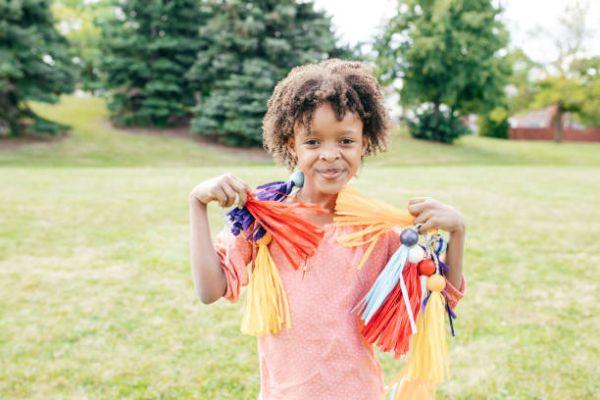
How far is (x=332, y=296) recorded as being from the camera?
5.20ft

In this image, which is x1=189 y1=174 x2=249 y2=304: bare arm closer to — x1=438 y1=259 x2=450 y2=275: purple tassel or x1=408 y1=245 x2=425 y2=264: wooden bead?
x1=408 y1=245 x2=425 y2=264: wooden bead

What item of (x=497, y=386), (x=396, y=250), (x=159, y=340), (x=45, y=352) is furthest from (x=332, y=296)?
(x=45, y=352)

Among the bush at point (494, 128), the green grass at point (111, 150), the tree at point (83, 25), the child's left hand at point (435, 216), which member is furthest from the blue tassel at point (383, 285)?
the bush at point (494, 128)

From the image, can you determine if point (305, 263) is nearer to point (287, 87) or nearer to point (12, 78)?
point (287, 87)

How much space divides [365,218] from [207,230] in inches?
18.2

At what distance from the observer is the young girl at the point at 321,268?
156cm

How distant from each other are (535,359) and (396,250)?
2.32m

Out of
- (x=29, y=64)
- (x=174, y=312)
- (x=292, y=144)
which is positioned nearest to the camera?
(x=292, y=144)

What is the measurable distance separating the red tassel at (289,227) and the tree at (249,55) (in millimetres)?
18950

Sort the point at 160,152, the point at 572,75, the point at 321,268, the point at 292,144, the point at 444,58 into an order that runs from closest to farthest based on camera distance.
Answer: the point at 321,268, the point at 292,144, the point at 160,152, the point at 444,58, the point at 572,75

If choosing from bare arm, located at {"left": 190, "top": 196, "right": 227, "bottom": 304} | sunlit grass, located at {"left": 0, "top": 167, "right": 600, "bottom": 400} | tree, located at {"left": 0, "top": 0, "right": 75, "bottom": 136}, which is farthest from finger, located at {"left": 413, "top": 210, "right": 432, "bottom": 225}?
tree, located at {"left": 0, "top": 0, "right": 75, "bottom": 136}

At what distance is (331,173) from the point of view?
159 centimetres

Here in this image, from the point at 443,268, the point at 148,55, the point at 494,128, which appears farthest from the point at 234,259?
the point at 494,128

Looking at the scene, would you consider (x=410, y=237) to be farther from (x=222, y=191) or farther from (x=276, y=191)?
(x=222, y=191)
